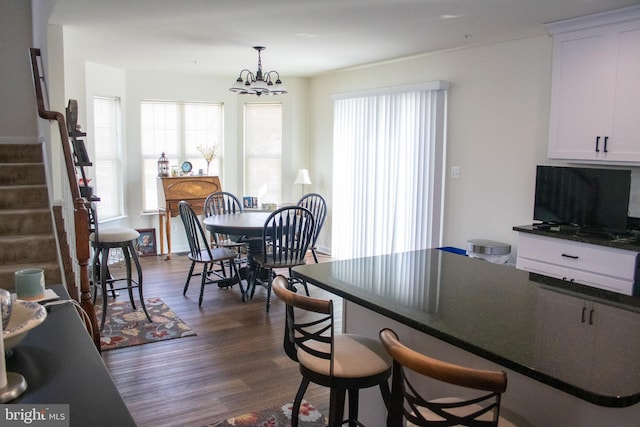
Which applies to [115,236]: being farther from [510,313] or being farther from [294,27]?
[510,313]

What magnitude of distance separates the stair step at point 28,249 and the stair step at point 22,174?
0.83m

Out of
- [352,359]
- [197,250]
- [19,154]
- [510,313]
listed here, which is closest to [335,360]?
[352,359]

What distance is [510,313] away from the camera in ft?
5.96

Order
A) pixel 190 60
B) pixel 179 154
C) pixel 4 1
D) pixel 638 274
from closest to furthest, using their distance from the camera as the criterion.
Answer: pixel 638 274, pixel 4 1, pixel 190 60, pixel 179 154

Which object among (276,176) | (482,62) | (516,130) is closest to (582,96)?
(516,130)

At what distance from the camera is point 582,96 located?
12.8 feet

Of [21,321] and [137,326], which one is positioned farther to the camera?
[137,326]

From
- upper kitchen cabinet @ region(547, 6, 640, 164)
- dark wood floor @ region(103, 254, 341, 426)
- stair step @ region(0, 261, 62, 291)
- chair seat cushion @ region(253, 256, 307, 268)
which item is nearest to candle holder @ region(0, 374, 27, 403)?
dark wood floor @ region(103, 254, 341, 426)

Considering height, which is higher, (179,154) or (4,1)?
(4,1)

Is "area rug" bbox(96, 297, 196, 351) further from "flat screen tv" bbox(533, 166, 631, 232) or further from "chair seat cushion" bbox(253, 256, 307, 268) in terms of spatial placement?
"flat screen tv" bbox(533, 166, 631, 232)

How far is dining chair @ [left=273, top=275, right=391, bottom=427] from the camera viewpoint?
186cm

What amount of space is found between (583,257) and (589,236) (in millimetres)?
152

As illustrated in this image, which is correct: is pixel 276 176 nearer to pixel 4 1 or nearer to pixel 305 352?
pixel 4 1

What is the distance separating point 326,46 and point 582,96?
7.69 feet
